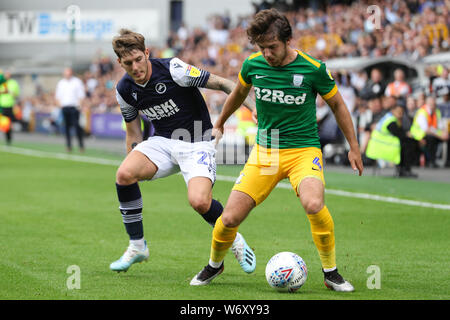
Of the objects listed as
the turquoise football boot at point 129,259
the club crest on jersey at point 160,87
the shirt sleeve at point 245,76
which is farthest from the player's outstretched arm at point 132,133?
the shirt sleeve at point 245,76

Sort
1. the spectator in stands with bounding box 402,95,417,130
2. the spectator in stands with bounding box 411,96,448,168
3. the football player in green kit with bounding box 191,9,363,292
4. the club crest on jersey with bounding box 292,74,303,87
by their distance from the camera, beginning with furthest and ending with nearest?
the spectator in stands with bounding box 411,96,448,168
the spectator in stands with bounding box 402,95,417,130
the club crest on jersey with bounding box 292,74,303,87
the football player in green kit with bounding box 191,9,363,292

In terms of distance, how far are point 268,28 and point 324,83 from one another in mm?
674

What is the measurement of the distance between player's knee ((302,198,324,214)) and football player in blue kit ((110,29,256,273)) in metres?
1.20

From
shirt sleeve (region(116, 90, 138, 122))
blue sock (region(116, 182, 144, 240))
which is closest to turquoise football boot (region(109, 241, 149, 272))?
blue sock (region(116, 182, 144, 240))

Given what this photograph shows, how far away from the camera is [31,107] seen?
127 ft

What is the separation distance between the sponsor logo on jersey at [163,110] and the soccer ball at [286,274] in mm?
1856

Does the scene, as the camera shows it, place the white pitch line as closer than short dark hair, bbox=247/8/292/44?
No

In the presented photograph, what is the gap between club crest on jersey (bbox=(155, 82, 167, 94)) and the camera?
7.75 m

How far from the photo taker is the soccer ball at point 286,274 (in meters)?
6.73

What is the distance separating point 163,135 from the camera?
8031 mm

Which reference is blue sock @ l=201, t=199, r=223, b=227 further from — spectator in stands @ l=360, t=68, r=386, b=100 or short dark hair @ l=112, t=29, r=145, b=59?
spectator in stands @ l=360, t=68, r=386, b=100

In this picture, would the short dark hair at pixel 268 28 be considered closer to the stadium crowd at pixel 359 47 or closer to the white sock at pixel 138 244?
the white sock at pixel 138 244
